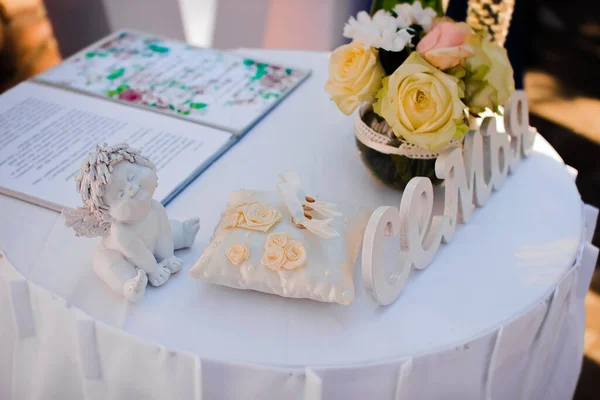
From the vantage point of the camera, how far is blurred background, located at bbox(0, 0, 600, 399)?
218 centimetres

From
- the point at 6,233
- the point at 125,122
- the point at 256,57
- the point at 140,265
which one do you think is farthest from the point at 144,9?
the point at 140,265

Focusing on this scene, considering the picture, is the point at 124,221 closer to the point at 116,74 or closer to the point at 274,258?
the point at 274,258

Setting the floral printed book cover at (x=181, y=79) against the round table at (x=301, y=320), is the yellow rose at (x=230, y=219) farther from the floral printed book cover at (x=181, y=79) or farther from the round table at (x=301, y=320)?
the floral printed book cover at (x=181, y=79)

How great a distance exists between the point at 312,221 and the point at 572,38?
321cm

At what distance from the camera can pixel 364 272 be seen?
749mm

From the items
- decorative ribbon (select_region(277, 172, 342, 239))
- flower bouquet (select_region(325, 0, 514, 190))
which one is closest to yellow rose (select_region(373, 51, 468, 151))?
flower bouquet (select_region(325, 0, 514, 190))

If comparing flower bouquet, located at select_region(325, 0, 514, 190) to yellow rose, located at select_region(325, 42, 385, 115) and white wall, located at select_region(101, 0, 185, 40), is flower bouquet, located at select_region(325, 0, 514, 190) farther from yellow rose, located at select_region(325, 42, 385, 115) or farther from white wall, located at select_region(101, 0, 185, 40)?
white wall, located at select_region(101, 0, 185, 40)

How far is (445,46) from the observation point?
862mm

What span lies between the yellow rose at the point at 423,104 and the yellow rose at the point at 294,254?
24 centimetres

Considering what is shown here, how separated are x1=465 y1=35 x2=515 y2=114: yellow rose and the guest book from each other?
1.53ft

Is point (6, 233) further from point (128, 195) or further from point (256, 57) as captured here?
point (256, 57)

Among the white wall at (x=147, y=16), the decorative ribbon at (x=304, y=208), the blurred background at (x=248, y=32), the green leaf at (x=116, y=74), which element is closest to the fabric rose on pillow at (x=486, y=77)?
the decorative ribbon at (x=304, y=208)

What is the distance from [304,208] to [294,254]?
0.37 ft

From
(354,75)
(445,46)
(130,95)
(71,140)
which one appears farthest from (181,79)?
(445,46)
